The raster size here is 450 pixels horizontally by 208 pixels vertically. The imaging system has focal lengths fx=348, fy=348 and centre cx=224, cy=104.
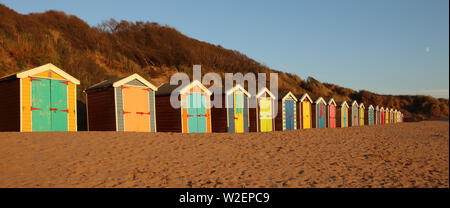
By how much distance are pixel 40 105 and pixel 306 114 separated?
18.5m

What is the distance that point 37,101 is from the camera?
13.0m

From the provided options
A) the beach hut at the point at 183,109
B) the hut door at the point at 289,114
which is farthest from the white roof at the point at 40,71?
the hut door at the point at 289,114

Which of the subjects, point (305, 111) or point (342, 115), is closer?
point (305, 111)

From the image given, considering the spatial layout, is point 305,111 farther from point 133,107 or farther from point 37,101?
point 37,101

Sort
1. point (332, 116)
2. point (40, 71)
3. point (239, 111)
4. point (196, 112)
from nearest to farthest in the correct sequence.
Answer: point (40, 71)
point (196, 112)
point (239, 111)
point (332, 116)

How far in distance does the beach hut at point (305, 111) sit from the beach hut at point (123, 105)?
12.5m

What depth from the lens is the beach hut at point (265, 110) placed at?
21.3 meters

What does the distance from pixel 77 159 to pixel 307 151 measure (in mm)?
6694

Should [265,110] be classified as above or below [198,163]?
above

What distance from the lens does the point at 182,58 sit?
45.1m

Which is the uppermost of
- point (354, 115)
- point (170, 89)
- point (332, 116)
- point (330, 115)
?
point (170, 89)

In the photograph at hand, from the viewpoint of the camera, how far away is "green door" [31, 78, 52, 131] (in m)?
12.9

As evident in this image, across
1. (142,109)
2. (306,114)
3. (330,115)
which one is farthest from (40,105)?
(330,115)

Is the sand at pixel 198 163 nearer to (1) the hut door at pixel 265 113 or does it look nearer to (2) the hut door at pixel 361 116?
(1) the hut door at pixel 265 113
